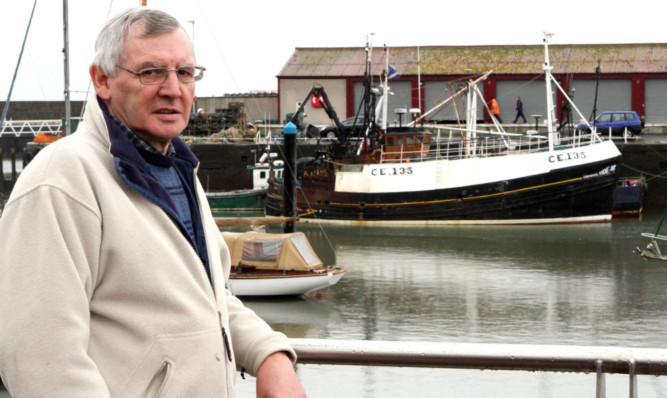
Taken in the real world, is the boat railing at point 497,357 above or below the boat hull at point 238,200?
above

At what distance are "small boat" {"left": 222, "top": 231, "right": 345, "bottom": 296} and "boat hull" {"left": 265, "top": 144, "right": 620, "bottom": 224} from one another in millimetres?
12636

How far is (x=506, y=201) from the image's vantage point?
2739 centimetres

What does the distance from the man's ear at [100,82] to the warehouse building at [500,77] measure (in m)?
37.2

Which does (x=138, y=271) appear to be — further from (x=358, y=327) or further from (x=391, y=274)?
(x=391, y=274)

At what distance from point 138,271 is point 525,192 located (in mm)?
26333

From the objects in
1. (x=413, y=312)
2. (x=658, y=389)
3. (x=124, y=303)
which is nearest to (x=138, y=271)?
(x=124, y=303)

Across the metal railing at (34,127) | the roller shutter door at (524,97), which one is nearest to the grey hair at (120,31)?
the roller shutter door at (524,97)

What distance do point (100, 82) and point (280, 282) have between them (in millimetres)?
13677

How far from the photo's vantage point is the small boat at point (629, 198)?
28.2 m

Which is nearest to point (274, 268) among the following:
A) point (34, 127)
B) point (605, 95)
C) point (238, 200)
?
point (238, 200)

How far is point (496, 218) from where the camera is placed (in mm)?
27750

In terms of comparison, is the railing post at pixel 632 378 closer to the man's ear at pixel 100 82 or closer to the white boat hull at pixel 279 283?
the man's ear at pixel 100 82

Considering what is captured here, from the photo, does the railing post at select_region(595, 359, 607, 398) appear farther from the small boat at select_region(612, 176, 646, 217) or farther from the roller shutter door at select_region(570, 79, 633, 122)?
the roller shutter door at select_region(570, 79, 633, 122)

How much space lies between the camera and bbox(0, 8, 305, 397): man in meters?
1.51
